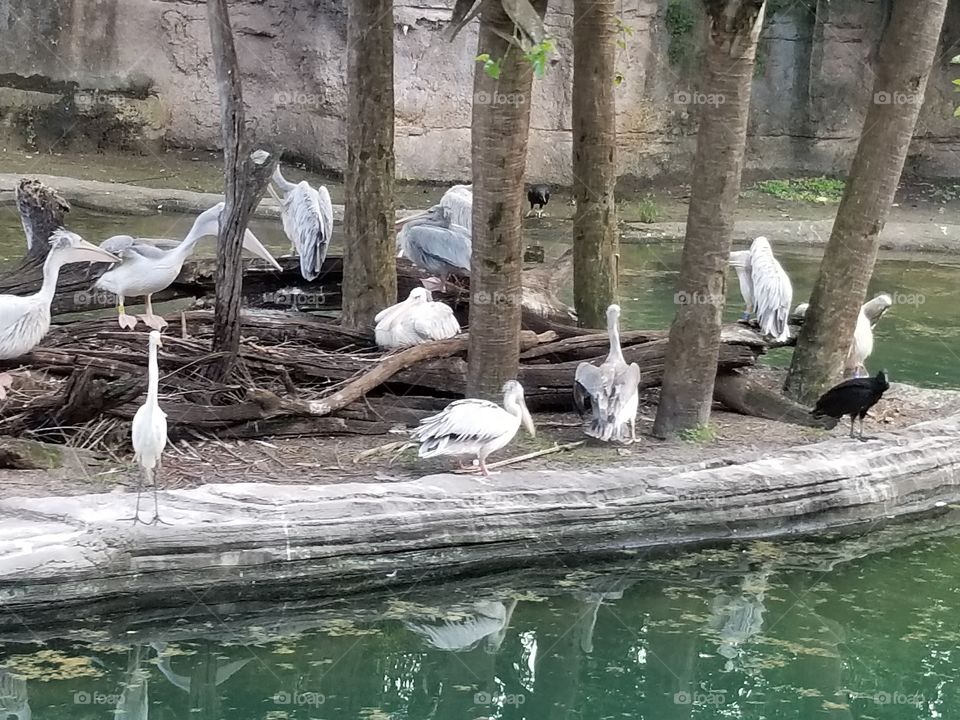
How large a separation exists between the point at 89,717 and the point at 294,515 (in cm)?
114

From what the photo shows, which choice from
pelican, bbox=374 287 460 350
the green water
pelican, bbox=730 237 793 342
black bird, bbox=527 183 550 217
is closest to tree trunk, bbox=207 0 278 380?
pelican, bbox=374 287 460 350

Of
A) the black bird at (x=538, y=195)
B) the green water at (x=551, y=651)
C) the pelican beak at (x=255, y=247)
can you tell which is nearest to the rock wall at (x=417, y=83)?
the black bird at (x=538, y=195)

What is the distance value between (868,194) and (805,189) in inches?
344

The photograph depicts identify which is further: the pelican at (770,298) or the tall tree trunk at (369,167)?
the pelican at (770,298)

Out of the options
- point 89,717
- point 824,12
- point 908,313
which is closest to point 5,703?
point 89,717

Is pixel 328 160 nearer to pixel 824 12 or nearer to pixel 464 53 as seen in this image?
pixel 464 53

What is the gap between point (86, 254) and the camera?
21.7ft

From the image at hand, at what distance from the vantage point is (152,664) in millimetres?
4879

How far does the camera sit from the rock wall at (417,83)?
1488 centimetres

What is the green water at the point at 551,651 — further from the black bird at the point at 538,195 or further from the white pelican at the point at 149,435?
the black bird at the point at 538,195

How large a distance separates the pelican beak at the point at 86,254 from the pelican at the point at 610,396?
101 inches

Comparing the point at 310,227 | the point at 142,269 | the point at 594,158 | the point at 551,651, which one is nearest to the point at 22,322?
the point at 142,269

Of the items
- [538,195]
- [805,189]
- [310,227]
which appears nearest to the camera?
[310,227]

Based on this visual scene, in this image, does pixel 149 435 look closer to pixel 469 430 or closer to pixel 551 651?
pixel 469 430
